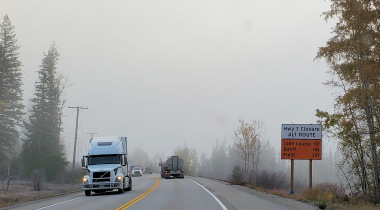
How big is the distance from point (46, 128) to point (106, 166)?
44.0 meters

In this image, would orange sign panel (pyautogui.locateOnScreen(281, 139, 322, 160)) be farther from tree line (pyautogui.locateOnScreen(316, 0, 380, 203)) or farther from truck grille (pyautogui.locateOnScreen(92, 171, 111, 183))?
truck grille (pyautogui.locateOnScreen(92, 171, 111, 183))

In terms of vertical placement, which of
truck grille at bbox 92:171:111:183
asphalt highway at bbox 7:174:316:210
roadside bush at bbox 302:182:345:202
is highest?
truck grille at bbox 92:171:111:183

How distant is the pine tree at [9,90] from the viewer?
58416 millimetres

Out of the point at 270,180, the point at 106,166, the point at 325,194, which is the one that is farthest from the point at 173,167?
the point at 325,194

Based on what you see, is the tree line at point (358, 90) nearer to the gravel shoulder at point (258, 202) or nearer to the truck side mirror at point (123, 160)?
the gravel shoulder at point (258, 202)

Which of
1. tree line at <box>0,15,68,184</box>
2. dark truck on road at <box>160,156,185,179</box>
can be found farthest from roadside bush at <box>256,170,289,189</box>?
tree line at <box>0,15,68,184</box>

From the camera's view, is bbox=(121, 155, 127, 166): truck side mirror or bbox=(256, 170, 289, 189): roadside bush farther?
bbox=(256, 170, 289, 189): roadside bush

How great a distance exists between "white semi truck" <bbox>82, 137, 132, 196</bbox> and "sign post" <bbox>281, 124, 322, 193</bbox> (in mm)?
10517

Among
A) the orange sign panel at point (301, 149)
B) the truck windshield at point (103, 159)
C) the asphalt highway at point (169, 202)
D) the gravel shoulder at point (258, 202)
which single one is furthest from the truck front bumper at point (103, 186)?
the orange sign panel at point (301, 149)

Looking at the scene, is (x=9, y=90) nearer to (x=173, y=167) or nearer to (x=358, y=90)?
(x=173, y=167)

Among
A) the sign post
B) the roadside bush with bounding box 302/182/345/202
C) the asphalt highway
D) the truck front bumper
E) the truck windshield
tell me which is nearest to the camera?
the asphalt highway

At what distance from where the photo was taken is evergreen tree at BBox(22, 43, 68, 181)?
64500mm

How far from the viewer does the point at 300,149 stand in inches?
1032

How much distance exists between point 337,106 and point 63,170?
164 feet
